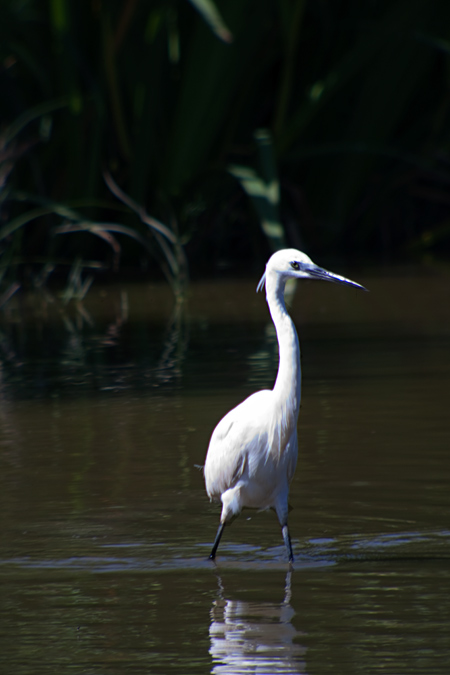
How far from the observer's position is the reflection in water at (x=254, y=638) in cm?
316

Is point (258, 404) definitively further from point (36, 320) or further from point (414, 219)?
point (414, 219)

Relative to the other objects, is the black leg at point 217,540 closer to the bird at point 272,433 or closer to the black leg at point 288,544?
the bird at point 272,433

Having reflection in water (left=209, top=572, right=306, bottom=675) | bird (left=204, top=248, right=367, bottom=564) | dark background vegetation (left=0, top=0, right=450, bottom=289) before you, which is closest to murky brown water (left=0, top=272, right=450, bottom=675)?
reflection in water (left=209, top=572, right=306, bottom=675)

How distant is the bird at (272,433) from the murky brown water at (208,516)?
20cm

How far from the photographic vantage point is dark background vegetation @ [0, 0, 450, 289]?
12445 millimetres

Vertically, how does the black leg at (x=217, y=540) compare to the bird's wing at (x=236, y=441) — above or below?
below

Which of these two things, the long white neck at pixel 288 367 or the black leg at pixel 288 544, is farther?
the long white neck at pixel 288 367

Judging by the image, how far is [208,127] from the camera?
42.4ft

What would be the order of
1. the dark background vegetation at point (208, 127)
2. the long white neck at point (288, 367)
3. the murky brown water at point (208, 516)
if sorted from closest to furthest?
1. the murky brown water at point (208, 516)
2. the long white neck at point (288, 367)
3. the dark background vegetation at point (208, 127)

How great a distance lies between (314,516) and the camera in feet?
15.2

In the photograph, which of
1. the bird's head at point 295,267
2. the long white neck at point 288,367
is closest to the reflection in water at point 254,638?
the long white neck at point 288,367

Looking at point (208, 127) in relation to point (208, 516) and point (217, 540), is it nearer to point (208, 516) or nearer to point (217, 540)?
point (208, 516)

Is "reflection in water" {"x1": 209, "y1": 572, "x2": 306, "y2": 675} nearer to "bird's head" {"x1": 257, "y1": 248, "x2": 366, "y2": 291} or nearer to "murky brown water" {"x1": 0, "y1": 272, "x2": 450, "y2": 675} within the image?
"murky brown water" {"x1": 0, "y1": 272, "x2": 450, "y2": 675}

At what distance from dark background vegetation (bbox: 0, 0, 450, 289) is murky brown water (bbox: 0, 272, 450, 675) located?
11.4ft
